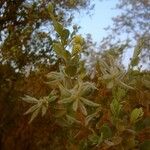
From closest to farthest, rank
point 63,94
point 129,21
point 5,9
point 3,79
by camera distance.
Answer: point 63,94, point 3,79, point 5,9, point 129,21

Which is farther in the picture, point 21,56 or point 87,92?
point 21,56

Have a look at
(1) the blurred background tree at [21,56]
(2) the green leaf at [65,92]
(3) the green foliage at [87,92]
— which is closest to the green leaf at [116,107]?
(3) the green foliage at [87,92]

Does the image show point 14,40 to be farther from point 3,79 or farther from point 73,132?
point 73,132

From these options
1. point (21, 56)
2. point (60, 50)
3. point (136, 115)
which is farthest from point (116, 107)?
point (21, 56)

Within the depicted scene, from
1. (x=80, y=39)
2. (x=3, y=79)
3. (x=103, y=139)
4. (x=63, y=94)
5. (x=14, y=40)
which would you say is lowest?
(x=103, y=139)

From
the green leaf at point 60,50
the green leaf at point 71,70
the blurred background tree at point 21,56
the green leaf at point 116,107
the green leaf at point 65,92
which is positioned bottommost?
the green leaf at point 116,107

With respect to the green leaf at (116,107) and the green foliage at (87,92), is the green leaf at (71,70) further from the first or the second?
the green leaf at (116,107)

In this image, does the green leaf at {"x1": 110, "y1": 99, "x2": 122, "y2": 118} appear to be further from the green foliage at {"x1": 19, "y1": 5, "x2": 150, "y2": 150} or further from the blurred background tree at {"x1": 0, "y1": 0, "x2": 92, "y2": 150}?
the blurred background tree at {"x1": 0, "y1": 0, "x2": 92, "y2": 150}

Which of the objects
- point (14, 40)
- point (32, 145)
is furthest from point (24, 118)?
point (14, 40)

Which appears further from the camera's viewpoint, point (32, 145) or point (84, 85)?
point (32, 145)

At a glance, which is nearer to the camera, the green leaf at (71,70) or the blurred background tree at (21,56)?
the green leaf at (71,70)

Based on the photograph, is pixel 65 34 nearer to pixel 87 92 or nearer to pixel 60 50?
pixel 60 50
